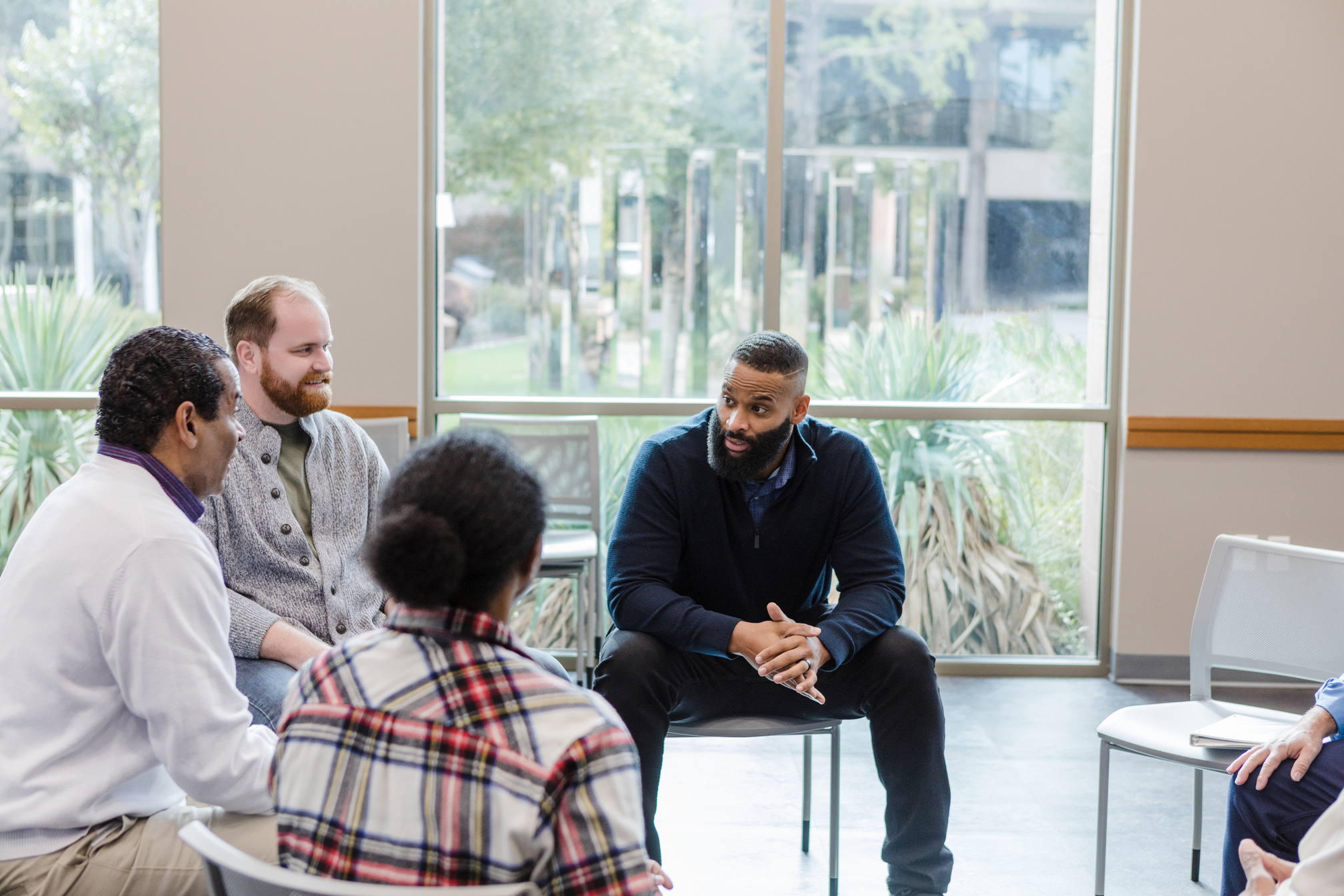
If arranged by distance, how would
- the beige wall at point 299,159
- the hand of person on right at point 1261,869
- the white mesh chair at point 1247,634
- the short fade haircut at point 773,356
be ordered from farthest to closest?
the beige wall at point 299,159, the short fade haircut at point 773,356, the white mesh chair at point 1247,634, the hand of person on right at point 1261,869

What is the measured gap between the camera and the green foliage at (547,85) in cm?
415

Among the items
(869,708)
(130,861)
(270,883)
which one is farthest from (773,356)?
(270,883)

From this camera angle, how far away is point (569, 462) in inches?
159

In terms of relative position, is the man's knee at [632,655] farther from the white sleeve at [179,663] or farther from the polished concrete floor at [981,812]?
the white sleeve at [179,663]

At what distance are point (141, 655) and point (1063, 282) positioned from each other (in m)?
3.66

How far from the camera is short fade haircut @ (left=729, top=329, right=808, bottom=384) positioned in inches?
98.9

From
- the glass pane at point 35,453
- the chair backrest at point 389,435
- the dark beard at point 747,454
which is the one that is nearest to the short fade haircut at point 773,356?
the dark beard at point 747,454

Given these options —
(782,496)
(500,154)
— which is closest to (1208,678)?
(782,496)

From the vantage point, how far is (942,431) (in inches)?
168

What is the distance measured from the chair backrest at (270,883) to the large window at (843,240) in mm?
3098

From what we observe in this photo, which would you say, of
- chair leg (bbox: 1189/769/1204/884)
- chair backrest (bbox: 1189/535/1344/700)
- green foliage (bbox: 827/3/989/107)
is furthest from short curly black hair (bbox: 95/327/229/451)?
green foliage (bbox: 827/3/989/107)

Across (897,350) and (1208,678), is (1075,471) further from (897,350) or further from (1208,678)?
(1208,678)

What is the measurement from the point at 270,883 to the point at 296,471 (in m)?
1.43

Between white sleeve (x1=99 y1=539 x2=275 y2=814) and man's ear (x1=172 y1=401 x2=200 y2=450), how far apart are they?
0.60 ft
